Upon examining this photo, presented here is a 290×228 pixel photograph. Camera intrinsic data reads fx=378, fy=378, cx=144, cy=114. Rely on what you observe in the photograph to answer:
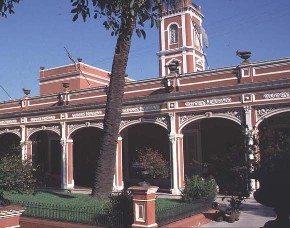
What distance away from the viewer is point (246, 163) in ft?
18.6

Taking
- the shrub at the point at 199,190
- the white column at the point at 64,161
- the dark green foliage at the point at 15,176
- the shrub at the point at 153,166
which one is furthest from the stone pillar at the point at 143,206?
the white column at the point at 64,161

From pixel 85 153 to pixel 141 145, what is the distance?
15.6 feet

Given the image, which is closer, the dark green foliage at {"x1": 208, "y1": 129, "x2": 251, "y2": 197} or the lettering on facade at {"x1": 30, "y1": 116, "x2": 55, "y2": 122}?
the dark green foliage at {"x1": 208, "y1": 129, "x2": 251, "y2": 197}

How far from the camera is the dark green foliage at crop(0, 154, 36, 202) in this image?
14.1 m

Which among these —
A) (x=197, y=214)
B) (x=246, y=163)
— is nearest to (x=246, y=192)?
(x=246, y=163)

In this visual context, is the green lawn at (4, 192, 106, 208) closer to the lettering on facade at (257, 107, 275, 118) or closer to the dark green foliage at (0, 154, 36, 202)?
the dark green foliage at (0, 154, 36, 202)

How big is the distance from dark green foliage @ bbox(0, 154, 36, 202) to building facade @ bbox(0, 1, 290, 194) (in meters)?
1.88

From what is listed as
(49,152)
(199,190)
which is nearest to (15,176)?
(199,190)

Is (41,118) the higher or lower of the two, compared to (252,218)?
higher

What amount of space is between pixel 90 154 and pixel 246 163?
2051 centimetres

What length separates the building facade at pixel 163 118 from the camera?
1595cm

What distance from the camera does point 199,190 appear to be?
1357cm

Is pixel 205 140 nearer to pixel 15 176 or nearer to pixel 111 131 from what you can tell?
pixel 111 131

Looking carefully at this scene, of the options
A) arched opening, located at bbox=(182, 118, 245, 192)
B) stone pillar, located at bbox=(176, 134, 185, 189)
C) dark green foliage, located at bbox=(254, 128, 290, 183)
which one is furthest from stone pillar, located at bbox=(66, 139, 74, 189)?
dark green foliage, located at bbox=(254, 128, 290, 183)
